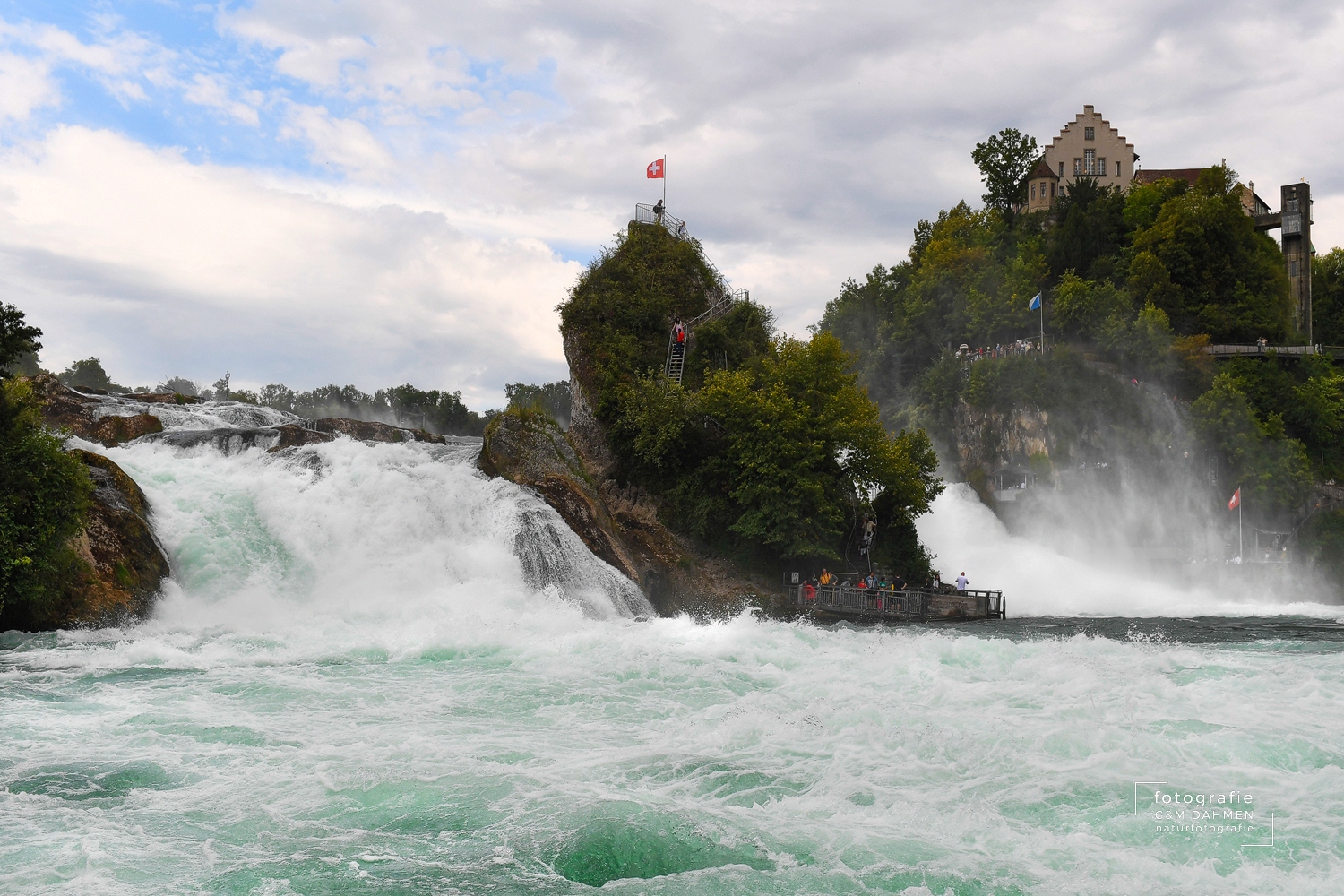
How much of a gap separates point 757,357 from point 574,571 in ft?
55.2

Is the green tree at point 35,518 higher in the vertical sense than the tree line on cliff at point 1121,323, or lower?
lower

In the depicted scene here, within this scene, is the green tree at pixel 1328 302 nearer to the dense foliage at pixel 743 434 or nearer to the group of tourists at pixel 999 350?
the group of tourists at pixel 999 350

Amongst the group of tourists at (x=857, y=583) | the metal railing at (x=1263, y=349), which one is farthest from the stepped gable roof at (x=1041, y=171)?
the group of tourists at (x=857, y=583)

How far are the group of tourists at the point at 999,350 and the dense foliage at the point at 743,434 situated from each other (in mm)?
21460

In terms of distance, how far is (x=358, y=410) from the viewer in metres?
136

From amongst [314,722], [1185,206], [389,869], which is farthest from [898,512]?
[1185,206]

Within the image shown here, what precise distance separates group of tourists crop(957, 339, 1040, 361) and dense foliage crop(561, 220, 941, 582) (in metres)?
21.5

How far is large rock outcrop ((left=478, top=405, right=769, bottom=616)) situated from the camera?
34.9 metres

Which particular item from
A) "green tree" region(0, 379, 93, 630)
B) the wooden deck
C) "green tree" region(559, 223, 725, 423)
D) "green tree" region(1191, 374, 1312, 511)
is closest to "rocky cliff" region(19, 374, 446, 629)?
"green tree" region(0, 379, 93, 630)

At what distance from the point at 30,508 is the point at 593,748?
57.5 feet

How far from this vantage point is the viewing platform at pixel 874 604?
34.5 m

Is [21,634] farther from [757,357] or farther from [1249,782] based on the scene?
[757,357]

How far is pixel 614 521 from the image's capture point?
36.8 m

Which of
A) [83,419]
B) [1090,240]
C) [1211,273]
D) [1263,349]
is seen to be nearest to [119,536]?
[83,419]
